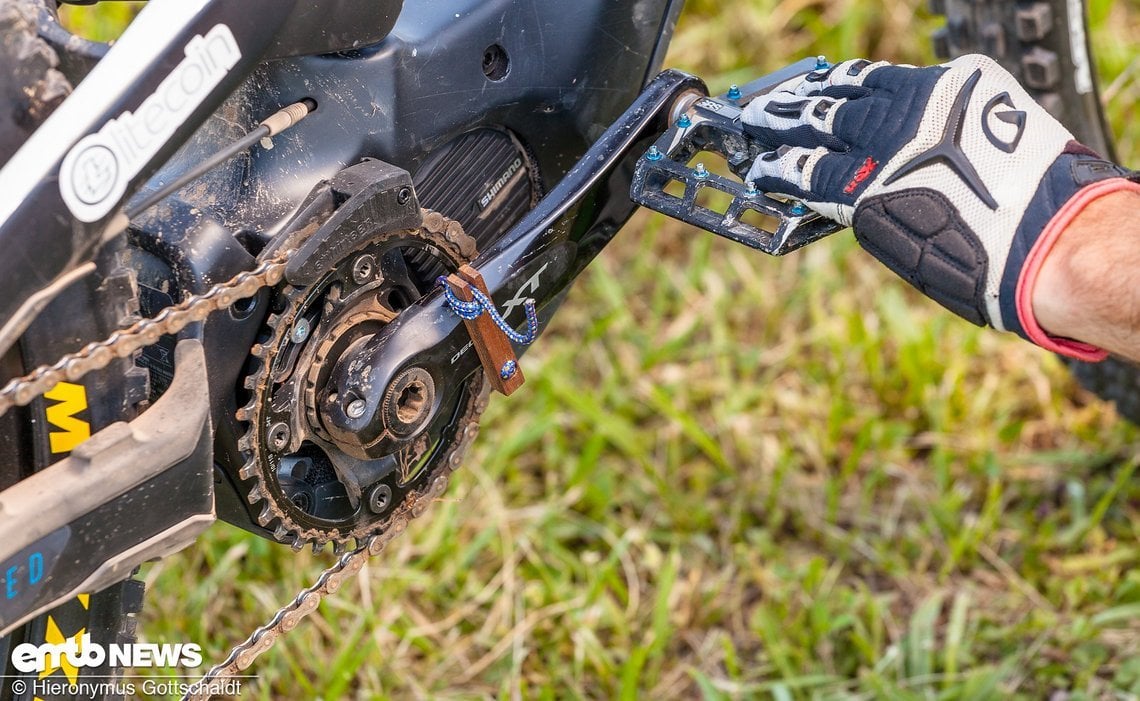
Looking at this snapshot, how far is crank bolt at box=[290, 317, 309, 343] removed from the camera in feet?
5.47

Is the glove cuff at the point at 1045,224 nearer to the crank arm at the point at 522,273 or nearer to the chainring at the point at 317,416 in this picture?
the crank arm at the point at 522,273

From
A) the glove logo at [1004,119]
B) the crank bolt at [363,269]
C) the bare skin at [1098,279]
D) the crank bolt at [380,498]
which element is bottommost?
the bare skin at [1098,279]

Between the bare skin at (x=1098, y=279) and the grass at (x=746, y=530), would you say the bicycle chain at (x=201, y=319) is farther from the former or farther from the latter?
the bare skin at (x=1098, y=279)

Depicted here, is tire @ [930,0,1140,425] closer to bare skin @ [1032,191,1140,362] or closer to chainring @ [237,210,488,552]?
bare skin @ [1032,191,1140,362]

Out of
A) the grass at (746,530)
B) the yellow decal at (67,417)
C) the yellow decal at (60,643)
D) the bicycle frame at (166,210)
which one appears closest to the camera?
the bicycle frame at (166,210)

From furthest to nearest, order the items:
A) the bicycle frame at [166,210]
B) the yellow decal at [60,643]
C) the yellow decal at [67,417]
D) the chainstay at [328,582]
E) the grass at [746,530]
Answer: the grass at [746,530] → the chainstay at [328,582] → the yellow decal at [60,643] → the yellow decal at [67,417] → the bicycle frame at [166,210]

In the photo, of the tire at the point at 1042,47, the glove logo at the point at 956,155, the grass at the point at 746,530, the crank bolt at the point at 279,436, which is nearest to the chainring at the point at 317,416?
the crank bolt at the point at 279,436

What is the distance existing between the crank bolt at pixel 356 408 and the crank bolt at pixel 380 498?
0.64ft

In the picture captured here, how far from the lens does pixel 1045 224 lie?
1.56 metres

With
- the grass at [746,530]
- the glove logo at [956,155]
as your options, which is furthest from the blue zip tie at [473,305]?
the grass at [746,530]

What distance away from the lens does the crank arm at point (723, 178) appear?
5.85 ft

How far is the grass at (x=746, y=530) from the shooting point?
95.0 inches

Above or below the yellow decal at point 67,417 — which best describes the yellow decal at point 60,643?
below

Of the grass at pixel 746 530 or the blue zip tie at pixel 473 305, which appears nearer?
the blue zip tie at pixel 473 305
